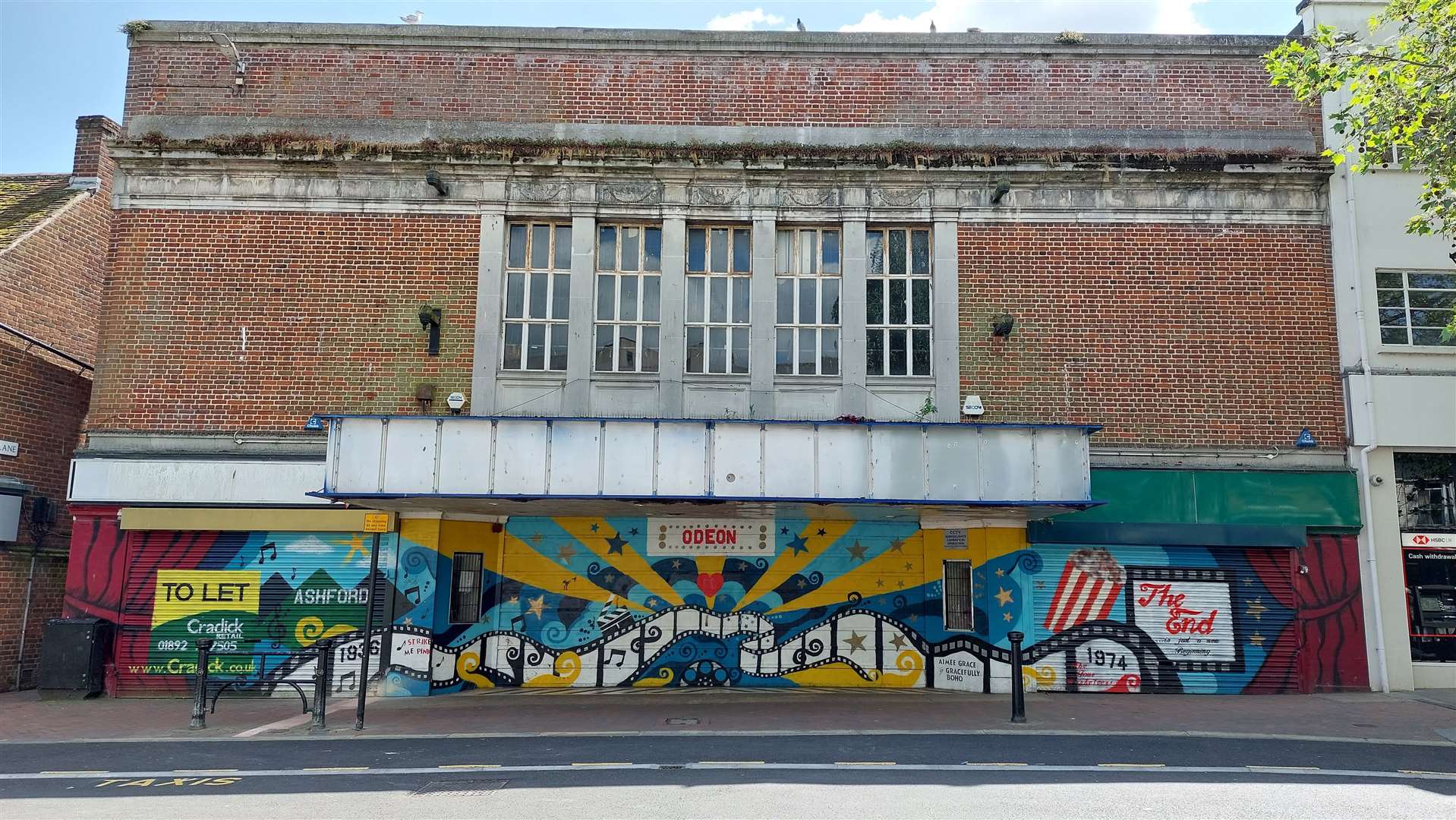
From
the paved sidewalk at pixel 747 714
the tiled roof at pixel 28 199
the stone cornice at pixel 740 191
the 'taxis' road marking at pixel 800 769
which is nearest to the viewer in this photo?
the 'taxis' road marking at pixel 800 769

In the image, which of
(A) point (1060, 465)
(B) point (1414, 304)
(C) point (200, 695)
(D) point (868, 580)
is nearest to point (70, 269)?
(C) point (200, 695)

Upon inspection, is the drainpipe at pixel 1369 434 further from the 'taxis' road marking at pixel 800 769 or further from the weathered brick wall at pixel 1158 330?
the 'taxis' road marking at pixel 800 769

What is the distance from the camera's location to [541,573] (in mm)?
14461

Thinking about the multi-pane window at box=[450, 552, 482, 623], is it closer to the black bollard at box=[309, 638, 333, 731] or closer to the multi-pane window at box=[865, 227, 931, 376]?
the black bollard at box=[309, 638, 333, 731]

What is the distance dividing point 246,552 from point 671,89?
31.6ft

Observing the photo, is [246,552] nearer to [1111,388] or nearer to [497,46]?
[497,46]

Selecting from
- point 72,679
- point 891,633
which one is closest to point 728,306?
point 891,633

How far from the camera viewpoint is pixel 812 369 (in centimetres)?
1463

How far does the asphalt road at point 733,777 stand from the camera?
7465 mm

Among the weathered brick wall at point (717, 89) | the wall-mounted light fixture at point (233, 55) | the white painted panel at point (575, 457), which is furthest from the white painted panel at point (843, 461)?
the wall-mounted light fixture at point (233, 55)

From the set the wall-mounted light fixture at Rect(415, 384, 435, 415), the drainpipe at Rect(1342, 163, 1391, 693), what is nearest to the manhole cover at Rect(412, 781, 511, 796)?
the wall-mounted light fixture at Rect(415, 384, 435, 415)

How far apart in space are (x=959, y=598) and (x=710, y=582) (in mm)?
3745

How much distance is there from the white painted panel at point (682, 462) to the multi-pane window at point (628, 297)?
10.0 feet

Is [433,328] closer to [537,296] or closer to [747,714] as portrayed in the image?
[537,296]
